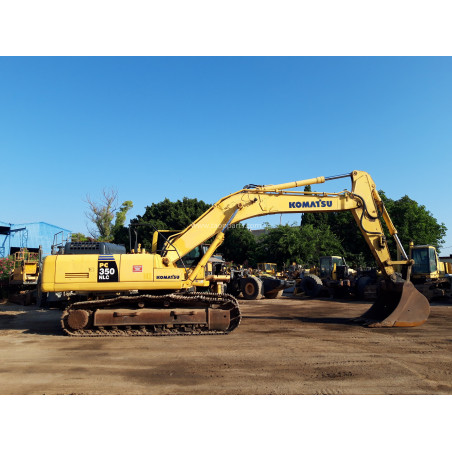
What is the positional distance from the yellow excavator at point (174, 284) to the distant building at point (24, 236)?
1104 inches

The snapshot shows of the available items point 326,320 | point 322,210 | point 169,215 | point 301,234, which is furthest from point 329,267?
point 169,215

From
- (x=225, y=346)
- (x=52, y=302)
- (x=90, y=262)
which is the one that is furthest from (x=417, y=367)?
(x=52, y=302)

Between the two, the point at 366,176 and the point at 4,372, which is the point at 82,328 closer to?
the point at 4,372

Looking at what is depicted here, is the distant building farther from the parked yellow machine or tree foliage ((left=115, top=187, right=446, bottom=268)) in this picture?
the parked yellow machine

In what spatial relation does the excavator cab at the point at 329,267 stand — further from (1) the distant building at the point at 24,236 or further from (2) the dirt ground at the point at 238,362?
(1) the distant building at the point at 24,236

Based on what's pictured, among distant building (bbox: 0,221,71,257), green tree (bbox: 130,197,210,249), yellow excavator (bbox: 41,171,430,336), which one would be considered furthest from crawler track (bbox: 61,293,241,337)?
green tree (bbox: 130,197,210,249)

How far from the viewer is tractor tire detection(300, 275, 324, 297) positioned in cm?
2264

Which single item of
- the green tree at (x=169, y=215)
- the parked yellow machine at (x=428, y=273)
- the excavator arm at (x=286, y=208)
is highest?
the green tree at (x=169, y=215)

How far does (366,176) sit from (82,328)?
9.15 meters

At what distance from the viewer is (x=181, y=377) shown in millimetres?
5449

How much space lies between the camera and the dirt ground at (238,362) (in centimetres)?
499

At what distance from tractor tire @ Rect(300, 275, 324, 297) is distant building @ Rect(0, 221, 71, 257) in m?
23.9

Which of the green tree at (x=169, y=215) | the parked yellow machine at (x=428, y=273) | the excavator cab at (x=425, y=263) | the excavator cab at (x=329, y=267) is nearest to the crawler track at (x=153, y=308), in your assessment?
the parked yellow machine at (x=428, y=273)

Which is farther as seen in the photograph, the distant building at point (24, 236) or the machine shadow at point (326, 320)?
the distant building at point (24, 236)
